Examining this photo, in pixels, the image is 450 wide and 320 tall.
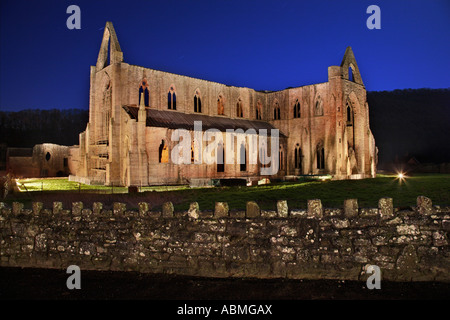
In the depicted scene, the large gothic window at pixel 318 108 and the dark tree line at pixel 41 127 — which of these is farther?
the dark tree line at pixel 41 127

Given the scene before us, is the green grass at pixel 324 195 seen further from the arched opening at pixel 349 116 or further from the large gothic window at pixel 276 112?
the large gothic window at pixel 276 112

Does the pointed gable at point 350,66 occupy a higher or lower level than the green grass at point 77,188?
higher

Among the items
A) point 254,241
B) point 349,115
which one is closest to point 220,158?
point 349,115

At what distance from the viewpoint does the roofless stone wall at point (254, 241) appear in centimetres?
730

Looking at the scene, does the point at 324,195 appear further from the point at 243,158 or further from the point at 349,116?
the point at 349,116

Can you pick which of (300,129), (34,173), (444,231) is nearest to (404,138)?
(300,129)

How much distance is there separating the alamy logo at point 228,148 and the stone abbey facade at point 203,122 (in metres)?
0.39

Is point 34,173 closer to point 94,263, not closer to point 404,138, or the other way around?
point 94,263

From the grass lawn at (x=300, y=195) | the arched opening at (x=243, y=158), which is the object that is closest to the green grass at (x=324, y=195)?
the grass lawn at (x=300, y=195)

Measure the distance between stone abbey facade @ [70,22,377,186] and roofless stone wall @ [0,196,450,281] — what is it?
1990 cm

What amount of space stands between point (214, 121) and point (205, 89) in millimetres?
4268

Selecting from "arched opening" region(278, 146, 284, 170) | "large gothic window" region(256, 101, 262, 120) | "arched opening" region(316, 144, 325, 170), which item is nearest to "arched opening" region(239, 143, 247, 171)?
"arched opening" region(278, 146, 284, 170)
